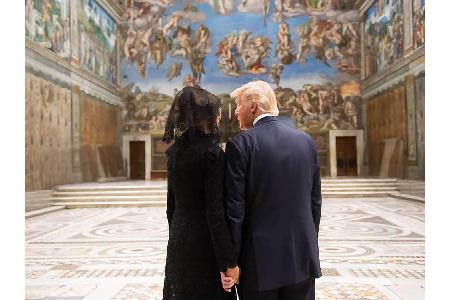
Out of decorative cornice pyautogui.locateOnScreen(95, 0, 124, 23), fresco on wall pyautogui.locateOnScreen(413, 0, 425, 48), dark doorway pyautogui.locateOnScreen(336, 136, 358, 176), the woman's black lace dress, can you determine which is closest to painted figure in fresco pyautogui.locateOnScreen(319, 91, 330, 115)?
dark doorway pyautogui.locateOnScreen(336, 136, 358, 176)

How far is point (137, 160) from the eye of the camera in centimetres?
2214

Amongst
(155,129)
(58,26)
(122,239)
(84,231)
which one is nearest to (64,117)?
(58,26)

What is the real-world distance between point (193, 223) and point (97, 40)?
62.0 feet

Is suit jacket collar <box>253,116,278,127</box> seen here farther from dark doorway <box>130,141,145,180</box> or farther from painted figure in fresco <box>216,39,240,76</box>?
dark doorway <box>130,141,145,180</box>

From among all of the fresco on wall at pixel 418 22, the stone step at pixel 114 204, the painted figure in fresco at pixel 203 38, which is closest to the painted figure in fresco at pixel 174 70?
the painted figure in fresco at pixel 203 38

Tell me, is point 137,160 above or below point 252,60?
below

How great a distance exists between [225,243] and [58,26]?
15.4 m

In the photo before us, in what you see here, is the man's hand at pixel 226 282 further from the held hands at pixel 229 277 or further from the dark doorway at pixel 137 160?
the dark doorway at pixel 137 160

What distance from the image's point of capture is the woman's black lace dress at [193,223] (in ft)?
7.69

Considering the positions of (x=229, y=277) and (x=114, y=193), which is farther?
(x=114, y=193)

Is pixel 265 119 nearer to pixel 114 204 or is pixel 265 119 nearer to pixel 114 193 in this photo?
pixel 114 204

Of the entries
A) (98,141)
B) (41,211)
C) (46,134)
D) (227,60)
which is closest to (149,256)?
→ (41,211)
